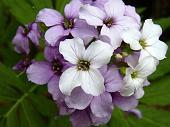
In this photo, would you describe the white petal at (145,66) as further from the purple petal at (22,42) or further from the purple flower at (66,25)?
the purple petal at (22,42)

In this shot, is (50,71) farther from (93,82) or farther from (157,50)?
(157,50)

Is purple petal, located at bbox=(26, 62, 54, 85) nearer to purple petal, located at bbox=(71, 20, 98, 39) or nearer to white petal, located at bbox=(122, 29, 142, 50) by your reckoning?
purple petal, located at bbox=(71, 20, 98, 39)

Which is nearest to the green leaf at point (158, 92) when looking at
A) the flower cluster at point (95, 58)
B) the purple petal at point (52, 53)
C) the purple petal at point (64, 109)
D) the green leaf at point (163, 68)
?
the green leaf at point (163, 68)

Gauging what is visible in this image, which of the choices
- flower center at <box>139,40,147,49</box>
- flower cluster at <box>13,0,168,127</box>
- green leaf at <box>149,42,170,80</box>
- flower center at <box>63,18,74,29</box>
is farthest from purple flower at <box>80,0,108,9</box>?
green leaf at <box>149,42,170,80</box>

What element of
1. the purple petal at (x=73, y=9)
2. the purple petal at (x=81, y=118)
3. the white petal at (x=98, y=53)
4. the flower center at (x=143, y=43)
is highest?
the purple petal at (x=73, y=9)

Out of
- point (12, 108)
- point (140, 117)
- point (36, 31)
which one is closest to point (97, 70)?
point (36, 31)

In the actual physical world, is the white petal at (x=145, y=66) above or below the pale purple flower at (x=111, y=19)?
below

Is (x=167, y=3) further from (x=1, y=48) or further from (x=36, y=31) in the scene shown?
(x=36, y=31)
